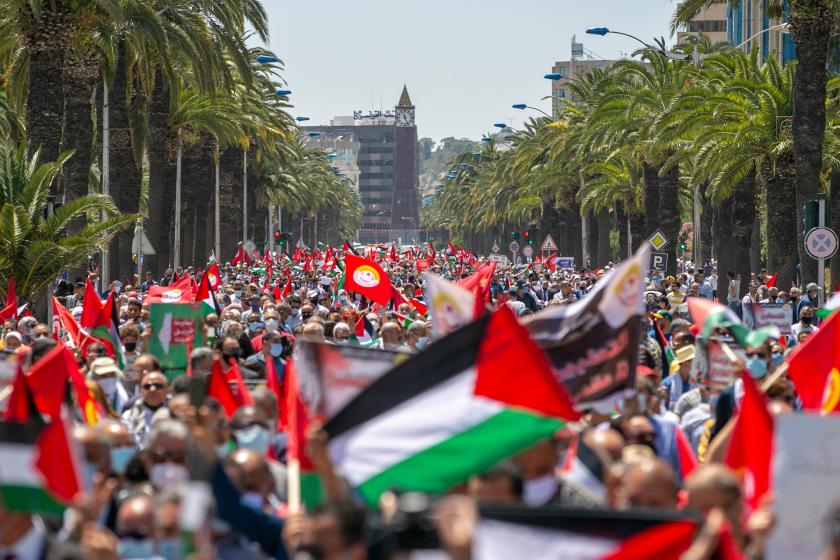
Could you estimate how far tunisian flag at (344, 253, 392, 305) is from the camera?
20312 millimetres

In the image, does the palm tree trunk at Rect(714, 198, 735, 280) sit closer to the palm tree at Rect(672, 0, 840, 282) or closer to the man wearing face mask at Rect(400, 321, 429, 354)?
the palm tree at Rect(672, 0, 840, 282)

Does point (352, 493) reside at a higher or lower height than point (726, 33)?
lower

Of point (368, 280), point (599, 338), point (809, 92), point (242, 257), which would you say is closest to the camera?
point (599, 338)

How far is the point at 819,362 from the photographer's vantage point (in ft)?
28.3

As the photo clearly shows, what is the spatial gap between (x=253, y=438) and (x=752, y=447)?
2523 millimetres

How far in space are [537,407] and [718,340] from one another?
12.9ft

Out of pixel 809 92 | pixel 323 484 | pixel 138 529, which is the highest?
pixel 809 92

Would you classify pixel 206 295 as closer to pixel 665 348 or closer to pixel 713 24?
pixel 665 348

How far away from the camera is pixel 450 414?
593cm

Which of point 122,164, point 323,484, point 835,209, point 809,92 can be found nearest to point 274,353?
point 323,484

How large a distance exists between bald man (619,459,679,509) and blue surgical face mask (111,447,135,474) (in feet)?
8.13

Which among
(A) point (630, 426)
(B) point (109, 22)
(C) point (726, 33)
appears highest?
(C) point (726, 33)

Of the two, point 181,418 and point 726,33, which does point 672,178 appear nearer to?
point 181,418

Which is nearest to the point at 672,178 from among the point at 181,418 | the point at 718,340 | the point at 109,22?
the point at 109,22
